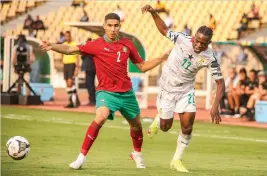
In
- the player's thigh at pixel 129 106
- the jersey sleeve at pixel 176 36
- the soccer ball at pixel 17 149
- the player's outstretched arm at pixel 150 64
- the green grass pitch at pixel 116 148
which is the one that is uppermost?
the jersey sleeve at pixel 176 36

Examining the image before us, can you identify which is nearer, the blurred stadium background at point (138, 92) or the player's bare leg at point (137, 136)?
the player's bare leg at point (137, 136)

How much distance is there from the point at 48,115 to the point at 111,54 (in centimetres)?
1137

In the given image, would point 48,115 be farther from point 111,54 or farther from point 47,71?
point 111,54

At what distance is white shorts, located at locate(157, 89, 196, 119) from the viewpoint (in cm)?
1164

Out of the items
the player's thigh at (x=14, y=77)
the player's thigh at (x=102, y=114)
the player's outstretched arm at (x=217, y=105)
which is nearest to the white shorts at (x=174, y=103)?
the player's outstretched arm at (x=217, y=105)

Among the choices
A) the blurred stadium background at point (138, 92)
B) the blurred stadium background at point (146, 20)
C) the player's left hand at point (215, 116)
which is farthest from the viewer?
the blurred stadium background at point (146, 20)

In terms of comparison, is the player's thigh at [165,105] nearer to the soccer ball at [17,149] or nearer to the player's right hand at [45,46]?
the player's right hand at [45,46]

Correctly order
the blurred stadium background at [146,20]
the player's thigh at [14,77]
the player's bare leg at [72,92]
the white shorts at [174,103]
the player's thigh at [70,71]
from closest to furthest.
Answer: the white shorts at [174,103]
the player's thigh at [70,71]
the player's bare leg at [72,92]
the player's thigh at [14,77]
the blurred stadium background at [146,20]

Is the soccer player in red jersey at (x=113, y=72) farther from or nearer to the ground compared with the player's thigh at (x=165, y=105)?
farther from the ground

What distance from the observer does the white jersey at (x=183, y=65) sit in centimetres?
1123

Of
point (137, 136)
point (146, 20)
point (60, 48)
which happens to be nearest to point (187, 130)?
point (137, 136)

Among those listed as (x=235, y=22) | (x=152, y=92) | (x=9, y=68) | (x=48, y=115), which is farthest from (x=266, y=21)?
(x=48, y=115)

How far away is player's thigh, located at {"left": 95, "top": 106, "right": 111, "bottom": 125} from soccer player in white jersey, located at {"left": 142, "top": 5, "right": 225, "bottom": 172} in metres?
1.09

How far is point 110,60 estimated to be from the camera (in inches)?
450
